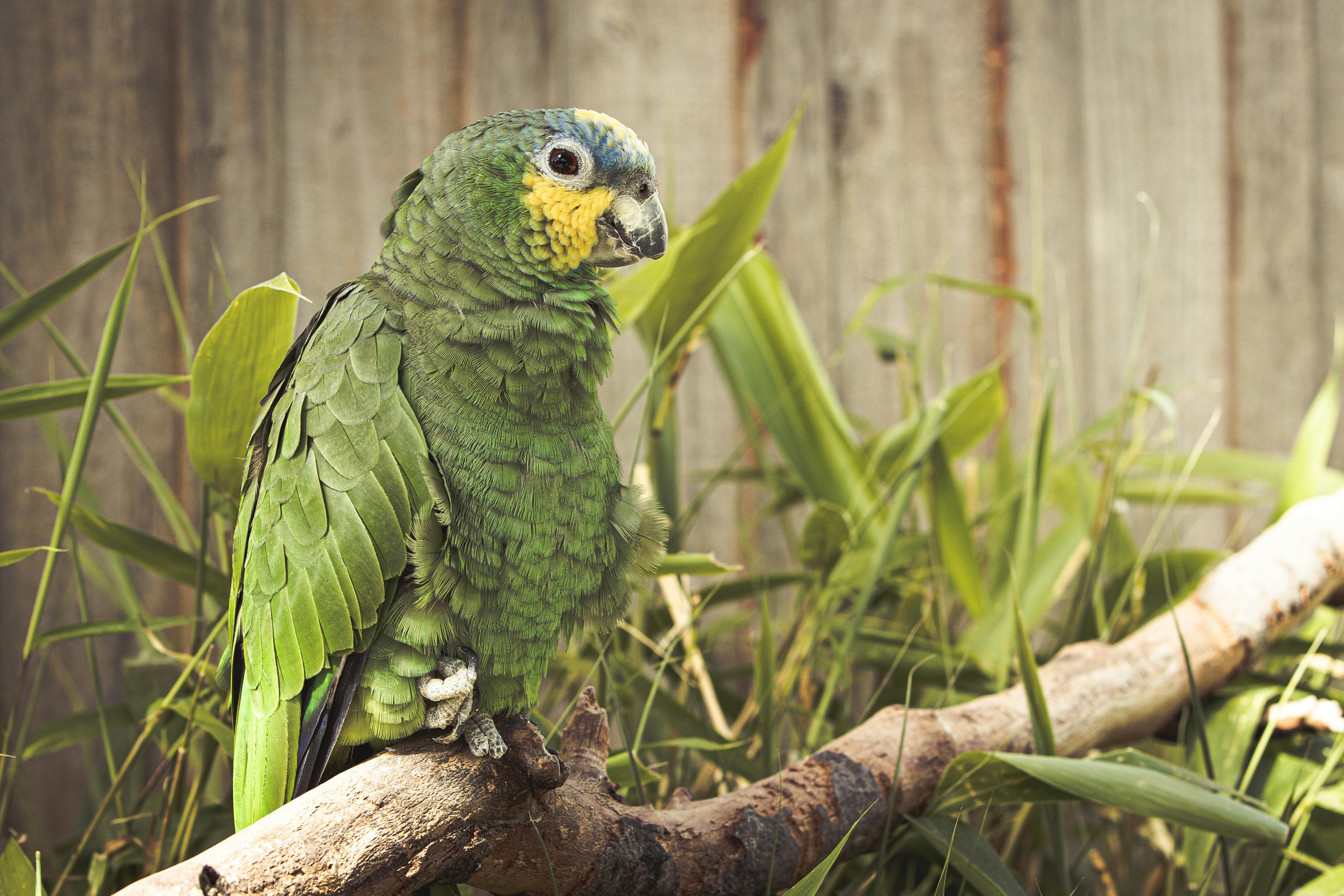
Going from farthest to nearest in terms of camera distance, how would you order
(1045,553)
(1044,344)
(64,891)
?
(1044,344) → (1045,553) → (64,891)

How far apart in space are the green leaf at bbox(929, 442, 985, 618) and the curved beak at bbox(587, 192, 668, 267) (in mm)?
520

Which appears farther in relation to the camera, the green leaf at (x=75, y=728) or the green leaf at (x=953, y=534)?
the green leaf at (x=953, y=534)

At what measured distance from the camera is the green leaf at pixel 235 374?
2.24 feet

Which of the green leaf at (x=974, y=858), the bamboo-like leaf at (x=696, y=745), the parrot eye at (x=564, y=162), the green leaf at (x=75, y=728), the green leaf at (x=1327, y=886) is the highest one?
the parrot eye at (x=564, y=162)

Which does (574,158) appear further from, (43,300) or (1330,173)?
(1330,173)

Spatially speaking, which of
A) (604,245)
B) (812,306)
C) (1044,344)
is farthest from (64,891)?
(1044,344)

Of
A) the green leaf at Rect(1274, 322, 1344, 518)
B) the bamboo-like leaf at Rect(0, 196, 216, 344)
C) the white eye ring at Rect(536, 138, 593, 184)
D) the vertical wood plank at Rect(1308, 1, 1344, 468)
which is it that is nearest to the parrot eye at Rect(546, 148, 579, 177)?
the white eye ring at Rect(536, 138, 593, 184)

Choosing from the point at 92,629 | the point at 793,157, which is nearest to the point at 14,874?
the point at 92,629

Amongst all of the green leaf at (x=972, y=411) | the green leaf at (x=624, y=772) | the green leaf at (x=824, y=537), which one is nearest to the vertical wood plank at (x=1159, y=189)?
the green leaf at (x=972, y=411)

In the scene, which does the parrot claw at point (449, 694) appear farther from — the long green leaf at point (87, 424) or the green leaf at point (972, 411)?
the green leaf at point (972, 411)

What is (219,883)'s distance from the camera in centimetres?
50

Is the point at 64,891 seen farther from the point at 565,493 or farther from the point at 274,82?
the point at 274,82

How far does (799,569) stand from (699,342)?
14.4 inches

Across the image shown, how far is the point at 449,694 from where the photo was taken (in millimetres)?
604
